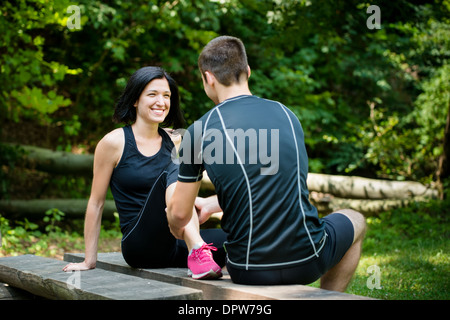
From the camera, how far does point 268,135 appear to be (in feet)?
7.41

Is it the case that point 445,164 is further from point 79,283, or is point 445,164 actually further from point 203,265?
point 79,283

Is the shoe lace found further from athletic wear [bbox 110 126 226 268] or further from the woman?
athletic wear [bbox 110 126 226 268]

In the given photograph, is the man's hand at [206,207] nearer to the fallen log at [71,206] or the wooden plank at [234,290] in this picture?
the wooden plank at [234,290]

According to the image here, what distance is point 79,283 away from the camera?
2.40 metres

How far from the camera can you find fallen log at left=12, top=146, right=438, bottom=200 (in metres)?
8.15

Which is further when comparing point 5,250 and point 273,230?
point 5,250

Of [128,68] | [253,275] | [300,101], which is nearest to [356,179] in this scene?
[300,101]

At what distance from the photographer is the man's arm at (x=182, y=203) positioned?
2340mm

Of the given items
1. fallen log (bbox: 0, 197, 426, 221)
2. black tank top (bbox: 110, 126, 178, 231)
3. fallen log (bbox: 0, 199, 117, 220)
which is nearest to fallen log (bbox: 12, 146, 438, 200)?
fallen log (bbox: 0, 197, 426, 221)

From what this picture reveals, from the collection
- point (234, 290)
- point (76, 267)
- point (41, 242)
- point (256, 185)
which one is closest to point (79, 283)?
point (76, 267)

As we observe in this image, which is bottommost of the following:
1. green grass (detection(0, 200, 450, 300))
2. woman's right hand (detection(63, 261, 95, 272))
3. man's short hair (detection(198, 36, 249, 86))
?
green grass (detection(0, 200, 450, 300))

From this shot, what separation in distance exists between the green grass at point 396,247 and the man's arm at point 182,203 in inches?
77.8

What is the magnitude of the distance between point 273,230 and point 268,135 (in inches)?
17.0
